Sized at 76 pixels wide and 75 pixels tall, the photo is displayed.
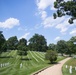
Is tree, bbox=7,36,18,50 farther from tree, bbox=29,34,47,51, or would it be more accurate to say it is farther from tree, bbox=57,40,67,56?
tree, bbox=57,40,67,56

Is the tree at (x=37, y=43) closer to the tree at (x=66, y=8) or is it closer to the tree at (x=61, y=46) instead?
the tree at (x=61, y=46)

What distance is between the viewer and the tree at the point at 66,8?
29641mm

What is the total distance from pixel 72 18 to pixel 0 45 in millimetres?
65414

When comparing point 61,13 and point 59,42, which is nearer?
point 61,13

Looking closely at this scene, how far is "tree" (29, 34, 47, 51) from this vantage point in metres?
175

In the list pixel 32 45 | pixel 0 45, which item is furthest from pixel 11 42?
pixel 0 45

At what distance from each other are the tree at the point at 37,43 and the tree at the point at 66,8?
143 m

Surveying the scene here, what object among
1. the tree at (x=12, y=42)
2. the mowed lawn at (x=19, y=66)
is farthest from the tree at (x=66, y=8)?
A: the tree at (x=12, y=42)

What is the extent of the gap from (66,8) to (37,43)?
15021 cm

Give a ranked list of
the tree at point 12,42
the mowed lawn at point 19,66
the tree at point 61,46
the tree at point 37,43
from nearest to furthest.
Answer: the mowed lawn at point 19,66, the tree at point 61,46, the tree at point 12,42, the tree at point 37,43

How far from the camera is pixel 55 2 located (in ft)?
101

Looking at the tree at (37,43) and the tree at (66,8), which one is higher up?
the tree at (37,43)

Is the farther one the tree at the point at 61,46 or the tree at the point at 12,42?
the tree at the point at 12,42

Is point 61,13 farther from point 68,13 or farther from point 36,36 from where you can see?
point 36,36
